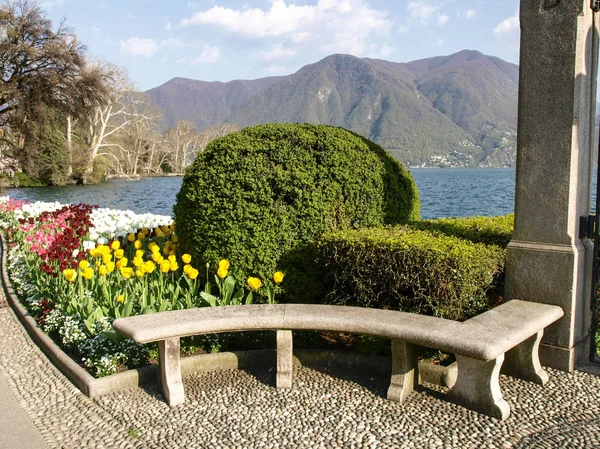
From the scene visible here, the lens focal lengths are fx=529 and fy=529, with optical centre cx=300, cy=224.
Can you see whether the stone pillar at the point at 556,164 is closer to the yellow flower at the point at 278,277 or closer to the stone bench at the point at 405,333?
the stone bench at the point at 405,333

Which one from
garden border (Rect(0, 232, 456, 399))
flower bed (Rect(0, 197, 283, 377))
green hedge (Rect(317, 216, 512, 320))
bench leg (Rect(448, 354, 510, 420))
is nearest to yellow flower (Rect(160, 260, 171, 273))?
flower bed (Rect(0, 197, 283, 377))

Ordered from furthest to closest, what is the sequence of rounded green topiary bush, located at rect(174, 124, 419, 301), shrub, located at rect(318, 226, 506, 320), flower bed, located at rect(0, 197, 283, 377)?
rounded green topiary bush, located at rect(174, 124, 419, 301), flower bed, located at rect(0, 197, 283, 377), shrub, located at rect(318, 226, 506, 320)

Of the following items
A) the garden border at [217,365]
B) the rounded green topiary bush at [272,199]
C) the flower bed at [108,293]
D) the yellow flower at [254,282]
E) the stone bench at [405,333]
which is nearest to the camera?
the stone bench at [405,333]

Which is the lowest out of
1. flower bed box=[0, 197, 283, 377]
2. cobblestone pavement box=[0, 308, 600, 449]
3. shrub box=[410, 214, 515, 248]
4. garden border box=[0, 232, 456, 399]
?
cobblestone pavement box=[0, 308, 600, 449]

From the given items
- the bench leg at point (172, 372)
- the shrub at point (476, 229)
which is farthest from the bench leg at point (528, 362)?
the bench leg at point (172, 372)

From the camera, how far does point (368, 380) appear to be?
13.5 feet

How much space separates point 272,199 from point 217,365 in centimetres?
154

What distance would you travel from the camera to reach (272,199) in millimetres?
4852

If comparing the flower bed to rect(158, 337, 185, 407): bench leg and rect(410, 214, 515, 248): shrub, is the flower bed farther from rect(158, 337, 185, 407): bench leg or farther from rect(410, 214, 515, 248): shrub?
rect(410, 214, 515, 248): shrub

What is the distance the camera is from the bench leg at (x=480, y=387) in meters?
3.45

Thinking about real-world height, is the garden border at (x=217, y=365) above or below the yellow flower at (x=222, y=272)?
below

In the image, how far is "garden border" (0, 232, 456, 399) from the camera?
3.95 m

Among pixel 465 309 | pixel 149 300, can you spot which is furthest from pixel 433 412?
pixel 149 300

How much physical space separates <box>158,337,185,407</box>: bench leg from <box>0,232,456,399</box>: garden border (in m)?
0.41
